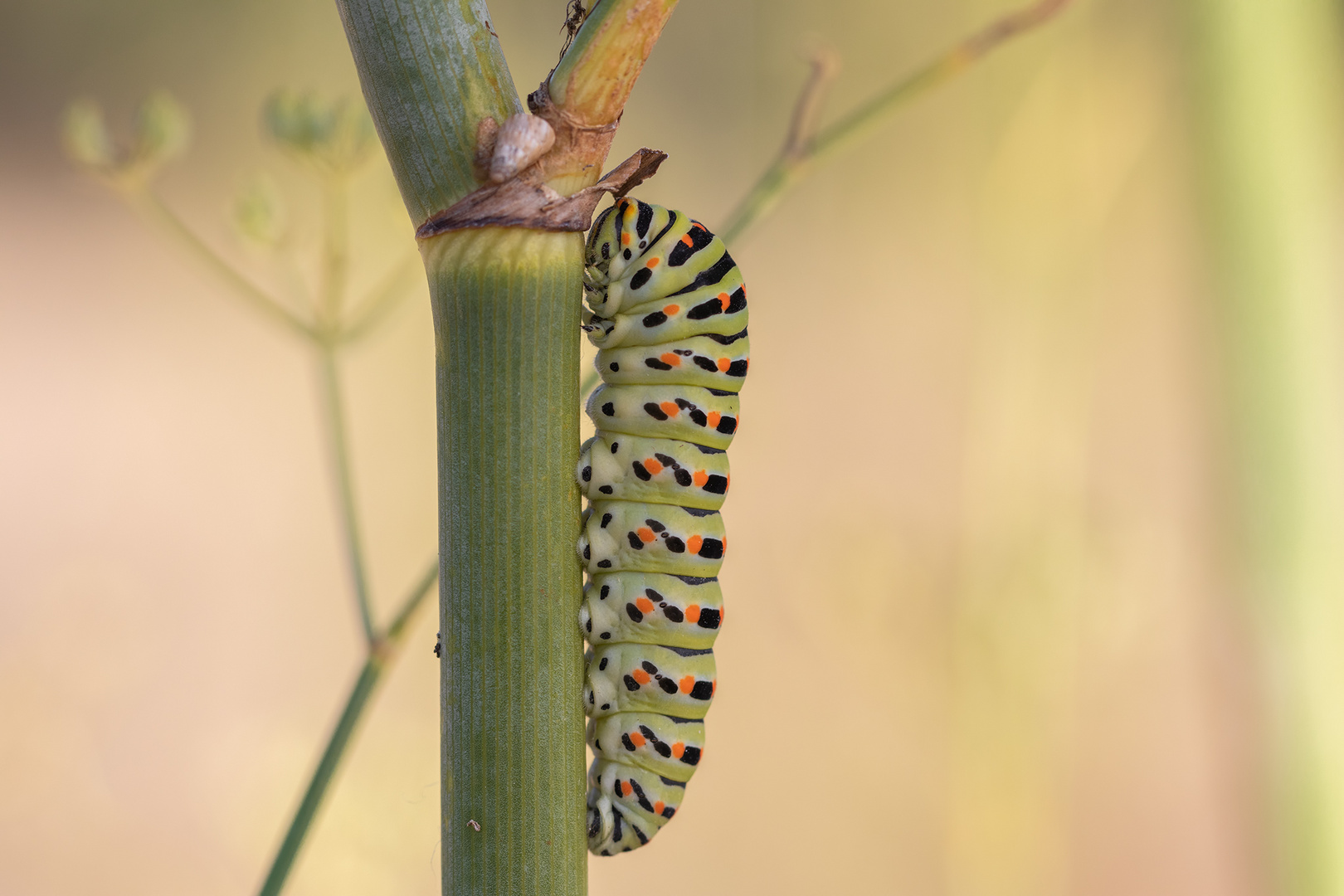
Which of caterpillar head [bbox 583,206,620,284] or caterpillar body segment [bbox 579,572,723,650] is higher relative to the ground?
caterpillar head [bbox 583,206,620,284]

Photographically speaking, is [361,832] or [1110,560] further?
[1110,560]

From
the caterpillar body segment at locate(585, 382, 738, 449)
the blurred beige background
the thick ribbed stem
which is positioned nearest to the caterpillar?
the caterpillar body segment at locate(585, 382, 738, 449)

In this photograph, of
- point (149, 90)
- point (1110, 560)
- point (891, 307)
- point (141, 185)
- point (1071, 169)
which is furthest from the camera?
point (891, 307)

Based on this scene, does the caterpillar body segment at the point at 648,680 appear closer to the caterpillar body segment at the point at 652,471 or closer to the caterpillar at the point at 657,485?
the caterpillar at the point at 657,485

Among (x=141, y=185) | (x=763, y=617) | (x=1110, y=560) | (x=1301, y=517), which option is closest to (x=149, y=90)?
(x=141, y=185)

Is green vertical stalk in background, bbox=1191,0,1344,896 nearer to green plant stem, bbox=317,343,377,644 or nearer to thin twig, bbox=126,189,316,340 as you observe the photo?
green plant stem, bbox=317,343,377,644

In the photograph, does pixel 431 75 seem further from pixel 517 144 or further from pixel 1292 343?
pixel 1292 343

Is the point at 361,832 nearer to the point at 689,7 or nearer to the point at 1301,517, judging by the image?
the point at 1301,517
